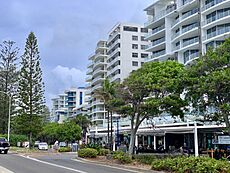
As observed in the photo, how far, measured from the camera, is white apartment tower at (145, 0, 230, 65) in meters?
57.2

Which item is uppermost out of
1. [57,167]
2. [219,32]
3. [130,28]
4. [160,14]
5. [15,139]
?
[130,28]

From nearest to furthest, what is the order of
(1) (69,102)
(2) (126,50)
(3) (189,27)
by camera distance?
(3) (189,27) < (2) (126,50) < (1) (69,102)

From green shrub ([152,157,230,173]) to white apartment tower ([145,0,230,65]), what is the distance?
34431 mm

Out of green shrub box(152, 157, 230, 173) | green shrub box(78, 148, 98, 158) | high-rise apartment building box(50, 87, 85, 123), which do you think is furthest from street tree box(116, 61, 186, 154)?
high-rise apartment building box(50, 87, 85, 123)

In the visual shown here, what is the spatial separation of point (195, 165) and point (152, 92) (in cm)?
975

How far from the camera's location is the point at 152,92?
26531 millimetres

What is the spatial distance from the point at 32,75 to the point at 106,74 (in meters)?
50.2

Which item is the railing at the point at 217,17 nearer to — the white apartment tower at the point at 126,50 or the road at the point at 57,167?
the white apartment tower at the point at 126,50

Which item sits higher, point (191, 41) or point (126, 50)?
point (126, 50)

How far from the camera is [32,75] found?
54156 mm

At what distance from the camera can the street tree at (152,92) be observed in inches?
982

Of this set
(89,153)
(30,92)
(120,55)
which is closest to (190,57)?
(30,92)

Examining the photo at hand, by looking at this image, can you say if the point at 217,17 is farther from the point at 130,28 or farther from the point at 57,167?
the point at 57,167

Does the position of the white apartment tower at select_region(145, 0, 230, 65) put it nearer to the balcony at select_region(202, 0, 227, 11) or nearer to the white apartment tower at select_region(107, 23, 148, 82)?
the balcony at select_region(202, 0, 227, 11)
